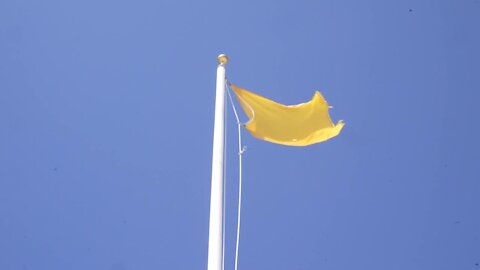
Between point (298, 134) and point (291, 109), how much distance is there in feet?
1.03

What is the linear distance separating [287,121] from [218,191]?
189 centimetres

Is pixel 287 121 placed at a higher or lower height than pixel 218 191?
higher

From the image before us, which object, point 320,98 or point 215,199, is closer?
point 215,199

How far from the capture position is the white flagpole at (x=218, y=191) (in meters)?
4.82

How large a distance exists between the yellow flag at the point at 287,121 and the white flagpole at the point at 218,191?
727 millimetres

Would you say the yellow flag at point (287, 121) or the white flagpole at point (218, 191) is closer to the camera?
the white flagpole at point (218, 191)

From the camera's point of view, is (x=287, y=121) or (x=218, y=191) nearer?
(x=218, y=191)

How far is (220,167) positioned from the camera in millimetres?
5324

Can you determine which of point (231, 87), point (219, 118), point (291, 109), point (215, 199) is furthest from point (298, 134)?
point (215, 199)

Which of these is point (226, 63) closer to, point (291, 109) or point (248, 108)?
point (248, 108)

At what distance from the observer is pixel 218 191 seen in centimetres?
513

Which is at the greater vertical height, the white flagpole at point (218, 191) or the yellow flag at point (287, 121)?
the yellow flag at point (287, 121)

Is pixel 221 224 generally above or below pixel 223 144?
below

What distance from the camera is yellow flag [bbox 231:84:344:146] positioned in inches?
259
